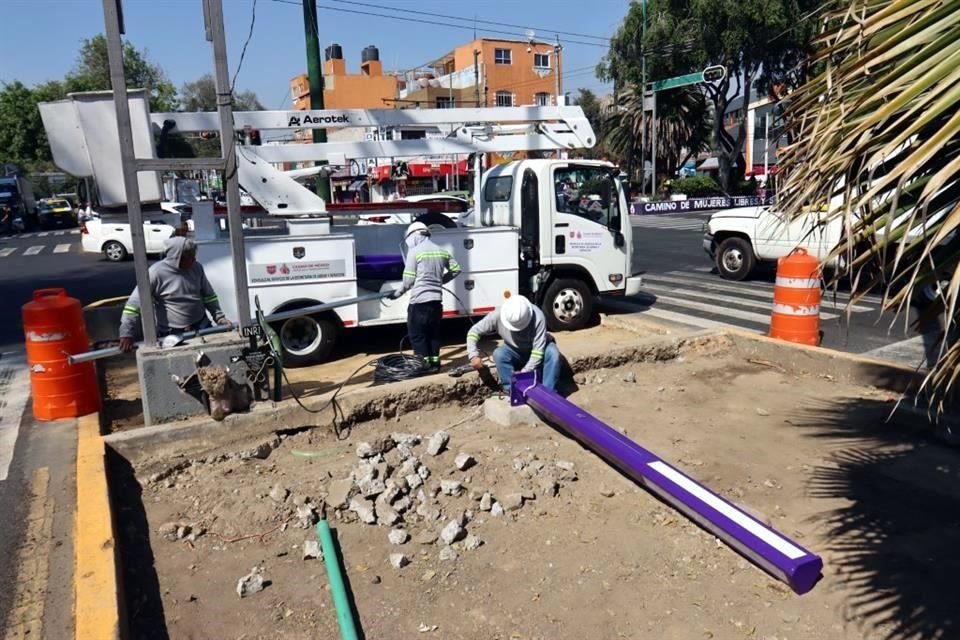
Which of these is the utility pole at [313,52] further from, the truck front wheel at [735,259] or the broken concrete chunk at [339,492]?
the truck front wheel at [735,259]

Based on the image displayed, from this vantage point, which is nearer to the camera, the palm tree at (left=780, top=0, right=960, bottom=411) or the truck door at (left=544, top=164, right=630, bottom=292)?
the palm tree at (left=780, top=0, right=960, bottom=411)

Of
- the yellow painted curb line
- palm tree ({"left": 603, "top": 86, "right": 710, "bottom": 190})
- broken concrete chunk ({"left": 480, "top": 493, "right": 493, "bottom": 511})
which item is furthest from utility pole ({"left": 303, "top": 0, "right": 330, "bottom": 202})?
palm tree ({"left": 603, "top": 86, "right": 710, "bottom": 190})

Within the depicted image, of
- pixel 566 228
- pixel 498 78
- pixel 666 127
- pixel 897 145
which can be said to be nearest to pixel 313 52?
pixel 566 228

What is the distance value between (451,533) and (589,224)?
601 cm

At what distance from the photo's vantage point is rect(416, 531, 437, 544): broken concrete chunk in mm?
4324

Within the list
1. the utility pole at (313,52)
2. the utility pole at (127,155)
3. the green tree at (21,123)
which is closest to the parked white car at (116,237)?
the utility pole at (313,52)

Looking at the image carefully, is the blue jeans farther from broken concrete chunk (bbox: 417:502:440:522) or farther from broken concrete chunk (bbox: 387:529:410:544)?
broken concrete chunk (bbox: 387:529:410:544)

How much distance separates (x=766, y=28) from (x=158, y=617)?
33.6 m

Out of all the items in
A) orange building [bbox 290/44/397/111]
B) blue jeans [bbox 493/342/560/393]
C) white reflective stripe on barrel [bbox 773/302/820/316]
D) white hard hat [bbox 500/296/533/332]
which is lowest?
blue jeans [bbox 493/342/560/393]

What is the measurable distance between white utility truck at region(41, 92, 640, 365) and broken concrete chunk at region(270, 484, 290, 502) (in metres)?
3.02

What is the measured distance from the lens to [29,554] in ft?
13.0

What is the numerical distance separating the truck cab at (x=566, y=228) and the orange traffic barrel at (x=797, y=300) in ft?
7.74

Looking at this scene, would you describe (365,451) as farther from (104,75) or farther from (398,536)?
(104,75)

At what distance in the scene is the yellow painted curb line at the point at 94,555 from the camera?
3.23 m
